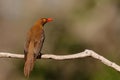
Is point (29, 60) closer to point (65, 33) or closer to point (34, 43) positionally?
point (34, 43)

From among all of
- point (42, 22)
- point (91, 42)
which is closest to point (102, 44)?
point (91, 42)

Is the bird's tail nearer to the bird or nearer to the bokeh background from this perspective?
the bird

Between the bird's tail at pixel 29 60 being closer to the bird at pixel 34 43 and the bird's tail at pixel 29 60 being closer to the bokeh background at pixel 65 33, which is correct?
the bird at pixel 34 43

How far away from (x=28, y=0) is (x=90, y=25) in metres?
3.17

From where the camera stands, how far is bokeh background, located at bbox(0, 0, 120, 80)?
1458 cm

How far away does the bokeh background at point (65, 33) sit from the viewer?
47.8ft

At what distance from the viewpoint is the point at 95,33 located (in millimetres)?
19062

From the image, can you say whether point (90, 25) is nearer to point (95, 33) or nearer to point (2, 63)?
point (95, 33)

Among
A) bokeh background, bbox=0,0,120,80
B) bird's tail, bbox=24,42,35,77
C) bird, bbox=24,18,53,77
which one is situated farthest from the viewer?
bokeh background, bbox=0,0,120,80

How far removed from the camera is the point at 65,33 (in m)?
16.9

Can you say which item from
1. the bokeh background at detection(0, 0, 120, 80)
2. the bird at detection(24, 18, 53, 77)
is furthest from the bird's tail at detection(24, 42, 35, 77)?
the bokeh background at detection(0, 0, 120, 80)

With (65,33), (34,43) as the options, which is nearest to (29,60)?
(34,43)

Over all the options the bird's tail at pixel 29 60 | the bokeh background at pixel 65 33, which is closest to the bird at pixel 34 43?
the bird's tail at pixel 29 60

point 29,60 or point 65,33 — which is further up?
point 29,60
